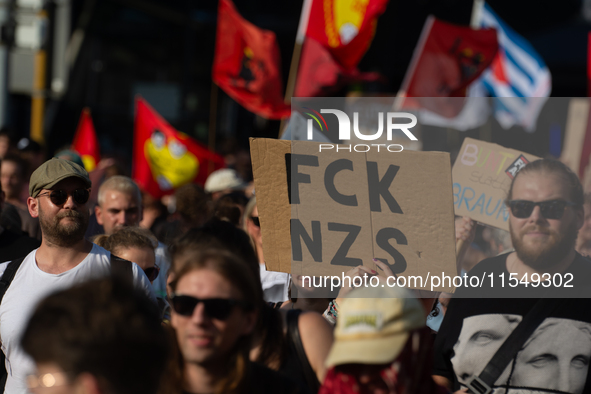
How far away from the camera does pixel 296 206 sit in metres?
3.21

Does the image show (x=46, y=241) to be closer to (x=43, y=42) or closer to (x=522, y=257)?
(x=522, y=257)

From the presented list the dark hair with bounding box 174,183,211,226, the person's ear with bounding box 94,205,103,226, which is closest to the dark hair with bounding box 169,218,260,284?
the person's ear with bounding box 94,205,103,226

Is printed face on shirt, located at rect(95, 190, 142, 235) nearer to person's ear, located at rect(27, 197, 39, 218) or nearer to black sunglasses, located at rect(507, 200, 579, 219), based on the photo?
person's ear, located at rect(27, 197, 39, 218)

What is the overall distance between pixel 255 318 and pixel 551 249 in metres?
1.41

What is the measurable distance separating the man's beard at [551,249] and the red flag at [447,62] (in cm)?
569

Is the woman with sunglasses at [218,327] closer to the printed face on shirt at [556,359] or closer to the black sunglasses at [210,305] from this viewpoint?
the black sunglasses at [210,305]

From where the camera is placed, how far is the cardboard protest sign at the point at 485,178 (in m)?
3.54

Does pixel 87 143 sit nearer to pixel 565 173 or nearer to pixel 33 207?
pixel 33 207

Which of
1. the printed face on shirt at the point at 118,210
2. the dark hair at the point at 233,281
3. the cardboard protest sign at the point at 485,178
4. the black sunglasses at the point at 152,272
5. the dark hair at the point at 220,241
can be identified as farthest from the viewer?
the printed face on shirt at the point at 118,210

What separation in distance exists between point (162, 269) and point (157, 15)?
11956mm

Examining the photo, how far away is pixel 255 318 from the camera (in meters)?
2.15

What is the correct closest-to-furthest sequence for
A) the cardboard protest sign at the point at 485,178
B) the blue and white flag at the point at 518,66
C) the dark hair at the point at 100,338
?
the dark hair at the point at 100,338 → the cardboard protest sign at the point at 485,178 → the blue and white flag at the point at 518,66

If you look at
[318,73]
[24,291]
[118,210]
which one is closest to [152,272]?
[24,291]

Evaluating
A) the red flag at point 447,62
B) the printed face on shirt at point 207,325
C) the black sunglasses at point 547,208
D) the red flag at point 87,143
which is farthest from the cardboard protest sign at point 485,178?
the red flag at point 87,143
